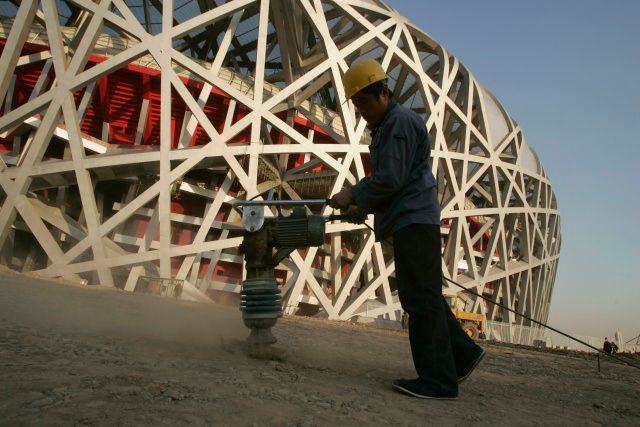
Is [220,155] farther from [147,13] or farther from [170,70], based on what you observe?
[147,13]

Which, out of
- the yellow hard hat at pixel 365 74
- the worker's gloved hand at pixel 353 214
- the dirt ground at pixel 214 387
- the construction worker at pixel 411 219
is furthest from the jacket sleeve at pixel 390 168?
the dirt ground at pixel 214 387

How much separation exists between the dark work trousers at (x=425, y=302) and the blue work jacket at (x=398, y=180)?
0.10 meters

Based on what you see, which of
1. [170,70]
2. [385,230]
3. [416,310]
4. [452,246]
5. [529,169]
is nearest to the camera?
[416,310]

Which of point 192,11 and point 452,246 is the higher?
point 192,11

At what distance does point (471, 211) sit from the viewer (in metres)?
19.7

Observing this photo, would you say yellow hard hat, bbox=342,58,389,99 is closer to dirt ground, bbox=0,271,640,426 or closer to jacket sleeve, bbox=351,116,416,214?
jacket sleeve, bbox=351,116,416,214

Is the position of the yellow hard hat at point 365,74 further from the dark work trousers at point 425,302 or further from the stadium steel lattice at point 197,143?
the stadium steel lattice at point 197,143

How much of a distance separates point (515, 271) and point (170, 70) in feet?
62.1

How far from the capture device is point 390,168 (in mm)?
2814

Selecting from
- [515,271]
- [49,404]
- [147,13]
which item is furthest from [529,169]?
[49,404]

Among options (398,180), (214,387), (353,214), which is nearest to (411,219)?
(398,180)

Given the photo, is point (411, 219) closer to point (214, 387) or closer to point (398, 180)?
point (398, 180)

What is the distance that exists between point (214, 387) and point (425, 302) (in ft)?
4.38

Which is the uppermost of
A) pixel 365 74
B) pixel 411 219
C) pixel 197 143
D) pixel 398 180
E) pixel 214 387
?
pixel 197 143
